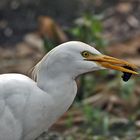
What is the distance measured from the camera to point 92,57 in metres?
5.02

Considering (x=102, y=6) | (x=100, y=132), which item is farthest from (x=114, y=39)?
(x=100, y=132)

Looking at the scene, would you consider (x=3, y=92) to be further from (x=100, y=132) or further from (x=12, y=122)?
(x=100, y=132)

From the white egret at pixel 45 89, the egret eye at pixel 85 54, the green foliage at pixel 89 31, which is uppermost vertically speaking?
the egret eye at pixel 85 54

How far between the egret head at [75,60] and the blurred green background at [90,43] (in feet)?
4.38

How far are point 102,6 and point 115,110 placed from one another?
17.6 feet

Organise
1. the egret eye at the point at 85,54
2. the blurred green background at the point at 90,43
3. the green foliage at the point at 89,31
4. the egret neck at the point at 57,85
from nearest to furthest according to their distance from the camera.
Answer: the egret eye at the point at 85,54 → the egret neck at the point at 57,85 → the blurred green background at the point at 90,43 → the green foliage at the point at 89,31

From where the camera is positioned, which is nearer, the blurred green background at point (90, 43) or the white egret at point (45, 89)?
the white egret at point (45, 89)

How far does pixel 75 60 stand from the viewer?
5031mm

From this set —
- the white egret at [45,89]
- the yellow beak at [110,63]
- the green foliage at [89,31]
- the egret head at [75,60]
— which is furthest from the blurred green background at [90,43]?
the yellow beak at [110,63]

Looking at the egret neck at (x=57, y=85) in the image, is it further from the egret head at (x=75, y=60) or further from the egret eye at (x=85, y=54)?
the egret eye at (x=85, y=54)

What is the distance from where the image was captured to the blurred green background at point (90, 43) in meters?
8.38

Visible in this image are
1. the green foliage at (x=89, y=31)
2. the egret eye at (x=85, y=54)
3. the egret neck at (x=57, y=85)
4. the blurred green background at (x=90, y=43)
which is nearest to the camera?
the egret eye at (x=85, y=54)

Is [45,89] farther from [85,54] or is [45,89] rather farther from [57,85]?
[85,54]

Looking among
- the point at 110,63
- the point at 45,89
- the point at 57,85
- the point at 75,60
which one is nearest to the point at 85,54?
the point at 75,60
